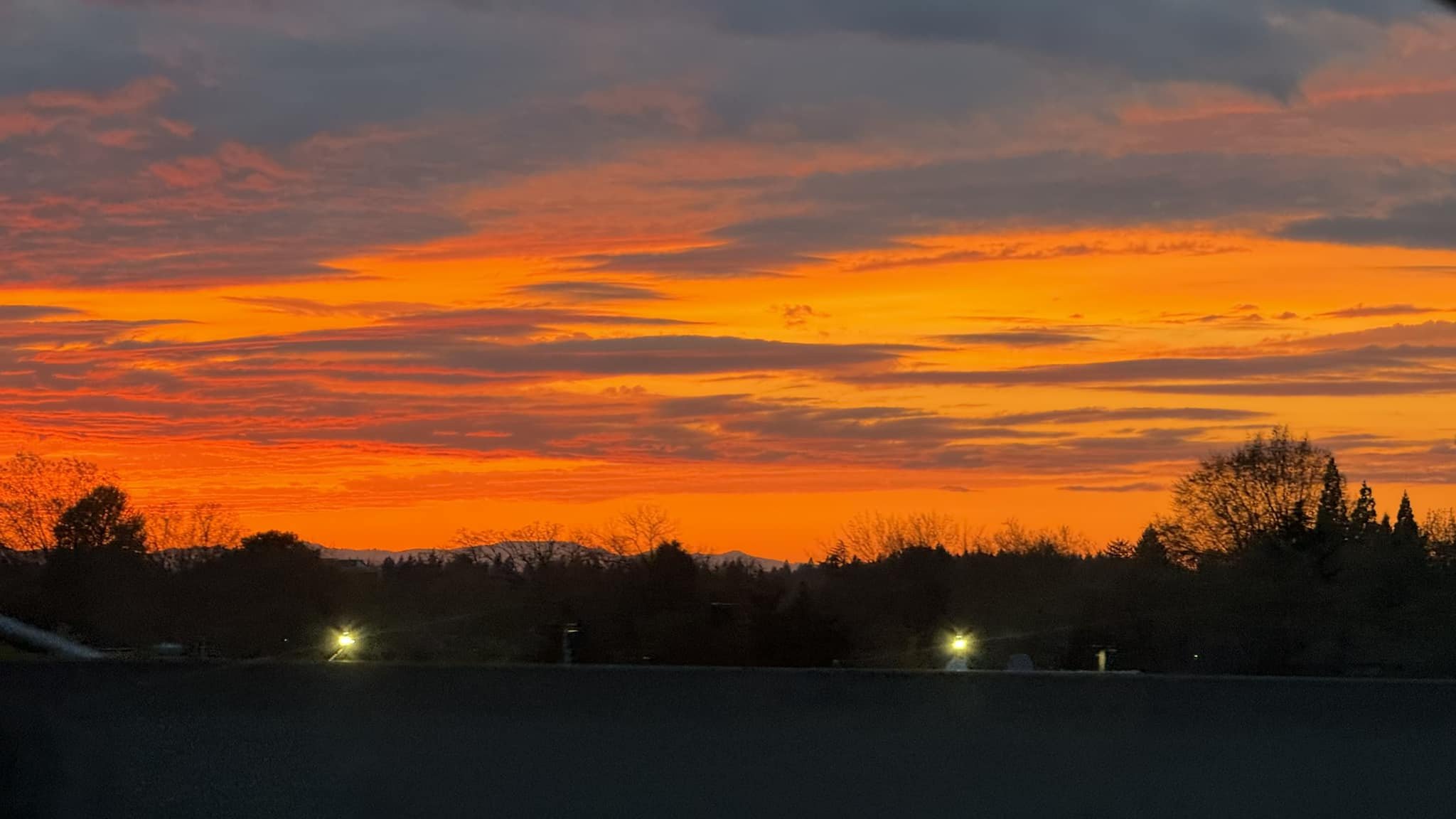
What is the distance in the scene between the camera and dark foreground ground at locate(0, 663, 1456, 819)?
5270 millimetres

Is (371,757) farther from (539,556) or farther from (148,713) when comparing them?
(539,556)

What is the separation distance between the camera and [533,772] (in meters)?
5.39

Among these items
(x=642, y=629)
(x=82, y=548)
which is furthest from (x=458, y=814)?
A: (x=82, y=548)

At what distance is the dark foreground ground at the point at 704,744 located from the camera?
527 centimetres

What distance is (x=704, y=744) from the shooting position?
5438 mm

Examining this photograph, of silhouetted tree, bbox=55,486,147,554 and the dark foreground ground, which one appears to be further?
silhouetted tree, bbox=55,486,147,554

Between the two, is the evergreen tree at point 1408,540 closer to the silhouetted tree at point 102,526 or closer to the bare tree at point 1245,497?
the bare tree at point 1245,497

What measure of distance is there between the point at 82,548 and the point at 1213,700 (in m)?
59.0

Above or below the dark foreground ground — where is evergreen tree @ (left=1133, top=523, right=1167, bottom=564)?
above

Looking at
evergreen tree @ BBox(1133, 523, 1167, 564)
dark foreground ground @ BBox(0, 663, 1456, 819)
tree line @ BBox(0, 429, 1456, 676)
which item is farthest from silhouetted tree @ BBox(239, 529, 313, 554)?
dark foreground ground @ BBox(0, 663, 1456, 819)

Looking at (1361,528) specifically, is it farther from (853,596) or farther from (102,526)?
(102,526)

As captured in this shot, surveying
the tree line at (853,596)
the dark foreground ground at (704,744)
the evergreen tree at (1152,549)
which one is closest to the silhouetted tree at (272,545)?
the tree line at (853,596)

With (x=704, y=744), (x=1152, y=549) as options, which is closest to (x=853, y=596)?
(x=1152, y=549)

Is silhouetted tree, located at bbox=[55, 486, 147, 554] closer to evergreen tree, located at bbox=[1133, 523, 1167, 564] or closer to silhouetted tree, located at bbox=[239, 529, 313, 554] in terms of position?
silhouetted tree, located at bbox=[239, 529, 313, 554]
